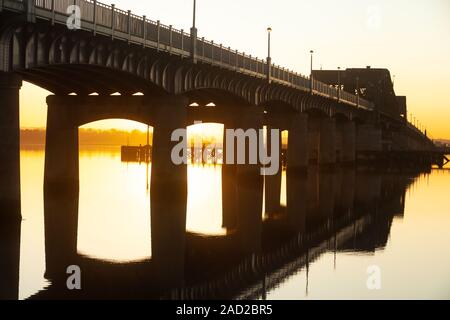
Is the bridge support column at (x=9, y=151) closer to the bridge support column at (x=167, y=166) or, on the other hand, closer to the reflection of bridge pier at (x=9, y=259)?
the reflection of bridge pier at (x=9, y=259)

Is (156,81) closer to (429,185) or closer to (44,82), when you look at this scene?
(44,82)

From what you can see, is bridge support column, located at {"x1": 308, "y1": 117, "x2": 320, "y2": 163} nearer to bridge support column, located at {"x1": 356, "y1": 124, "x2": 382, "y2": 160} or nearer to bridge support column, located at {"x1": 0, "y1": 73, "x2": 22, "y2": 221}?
bridge support column, located at {"x1": 356, "y1": 124, "x2": 382, "y2": 160}

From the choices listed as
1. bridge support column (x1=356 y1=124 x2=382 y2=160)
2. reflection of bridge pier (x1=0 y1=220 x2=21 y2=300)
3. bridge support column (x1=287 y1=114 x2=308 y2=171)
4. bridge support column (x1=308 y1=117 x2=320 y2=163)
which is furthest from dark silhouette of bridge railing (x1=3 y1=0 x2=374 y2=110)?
bridge support column (x1=356 y1=124 x2=382 y2=160)

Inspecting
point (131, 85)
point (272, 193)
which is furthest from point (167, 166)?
point (272, 193)

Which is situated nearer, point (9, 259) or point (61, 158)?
point (9, 259)

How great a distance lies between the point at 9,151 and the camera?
120 feet

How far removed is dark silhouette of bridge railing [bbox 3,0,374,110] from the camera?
38.3 m

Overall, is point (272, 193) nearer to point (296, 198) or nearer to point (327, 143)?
point (296, 198)

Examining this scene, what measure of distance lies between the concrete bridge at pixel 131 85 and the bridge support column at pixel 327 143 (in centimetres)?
1432

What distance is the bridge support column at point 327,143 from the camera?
111125mm

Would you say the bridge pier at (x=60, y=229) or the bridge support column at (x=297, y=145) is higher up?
the bridge support column at (x=297, y=145)

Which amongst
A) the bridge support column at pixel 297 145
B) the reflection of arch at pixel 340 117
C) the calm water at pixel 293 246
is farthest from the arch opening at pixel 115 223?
the reflection of arch at pixel 340 117

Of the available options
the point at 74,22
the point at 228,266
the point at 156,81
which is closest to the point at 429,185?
the point at 156,81

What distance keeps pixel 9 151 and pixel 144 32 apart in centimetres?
1501
